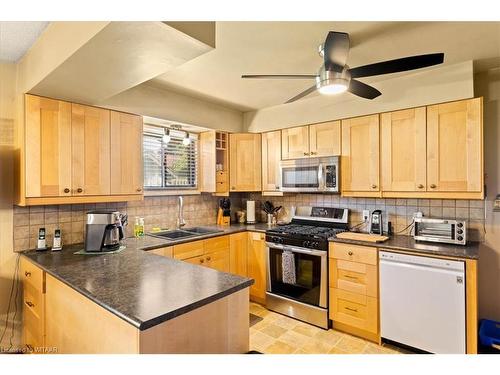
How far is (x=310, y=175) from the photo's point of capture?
308 centimetres

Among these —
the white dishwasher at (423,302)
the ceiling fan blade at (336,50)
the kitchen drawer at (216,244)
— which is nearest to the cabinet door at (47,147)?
the kitchen drawer at (216,244)

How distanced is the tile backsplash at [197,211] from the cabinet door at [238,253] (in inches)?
23.7

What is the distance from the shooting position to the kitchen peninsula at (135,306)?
1121 millimetres

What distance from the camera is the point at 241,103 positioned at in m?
3.34

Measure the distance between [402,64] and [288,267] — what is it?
2057 mm

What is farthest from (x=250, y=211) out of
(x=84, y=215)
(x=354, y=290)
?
(x=84, y=215)

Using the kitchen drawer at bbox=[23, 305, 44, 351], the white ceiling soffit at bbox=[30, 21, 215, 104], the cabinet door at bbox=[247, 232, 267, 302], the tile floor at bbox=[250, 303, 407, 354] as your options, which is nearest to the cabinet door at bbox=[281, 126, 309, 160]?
the cabinet door at bbox=[247, 232, 267, 302]

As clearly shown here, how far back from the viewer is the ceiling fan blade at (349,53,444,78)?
Answer: 1.55 metres

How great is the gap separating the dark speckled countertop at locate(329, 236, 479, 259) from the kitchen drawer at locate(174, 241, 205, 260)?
53.1 inches

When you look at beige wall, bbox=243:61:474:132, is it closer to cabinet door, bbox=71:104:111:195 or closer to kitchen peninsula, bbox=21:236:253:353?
cabinet door, bbox=71:104:111:195

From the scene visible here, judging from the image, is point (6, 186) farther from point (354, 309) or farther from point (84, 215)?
point (354, 309)

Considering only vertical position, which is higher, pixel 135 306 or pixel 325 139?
pixel 325 139

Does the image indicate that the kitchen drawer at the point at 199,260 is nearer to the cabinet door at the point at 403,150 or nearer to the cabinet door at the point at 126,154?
the cabinet door at the point at 126,154
